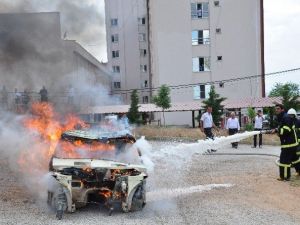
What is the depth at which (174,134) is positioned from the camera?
25.0 metres

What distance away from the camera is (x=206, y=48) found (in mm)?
41938

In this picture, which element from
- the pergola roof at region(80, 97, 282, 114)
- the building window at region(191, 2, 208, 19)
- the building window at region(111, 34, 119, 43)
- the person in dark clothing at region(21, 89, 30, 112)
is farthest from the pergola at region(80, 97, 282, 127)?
the person in dark clothing at region(21, 89, 30, 112)

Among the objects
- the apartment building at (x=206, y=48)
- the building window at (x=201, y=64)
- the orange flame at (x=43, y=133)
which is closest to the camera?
the orange flame at (x=43, y=133)

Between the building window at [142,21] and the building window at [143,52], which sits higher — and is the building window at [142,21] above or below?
above

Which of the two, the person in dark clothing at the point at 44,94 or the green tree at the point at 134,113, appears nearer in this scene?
the person in dark clothing at the point at 44,94

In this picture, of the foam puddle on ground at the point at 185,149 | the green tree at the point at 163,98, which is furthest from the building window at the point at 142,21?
the foam puddle on ground at the point at 185,149

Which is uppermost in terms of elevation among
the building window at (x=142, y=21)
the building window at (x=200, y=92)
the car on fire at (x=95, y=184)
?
the building window at (x=142, y=21)

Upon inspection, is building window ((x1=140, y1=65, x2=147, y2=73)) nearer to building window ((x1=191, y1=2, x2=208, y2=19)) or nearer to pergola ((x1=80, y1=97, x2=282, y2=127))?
building window ((x1=191, y1=2, x2=208, y2=19))

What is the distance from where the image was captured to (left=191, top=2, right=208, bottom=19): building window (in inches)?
1658

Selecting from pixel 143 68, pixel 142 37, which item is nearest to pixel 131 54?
pixel 143 68

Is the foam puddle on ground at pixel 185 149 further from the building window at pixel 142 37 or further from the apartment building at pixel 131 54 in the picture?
the building window at pixel 142 37

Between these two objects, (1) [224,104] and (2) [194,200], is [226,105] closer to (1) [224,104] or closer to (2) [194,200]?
(1) [224,104]

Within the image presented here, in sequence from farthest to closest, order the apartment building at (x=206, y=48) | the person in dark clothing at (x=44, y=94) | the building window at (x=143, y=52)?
the building window at (x=143, y=52)
the apartment building at (x=206, y=48)
the person in dark clothing at (x=44, y=94)

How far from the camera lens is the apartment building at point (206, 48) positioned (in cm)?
4116
